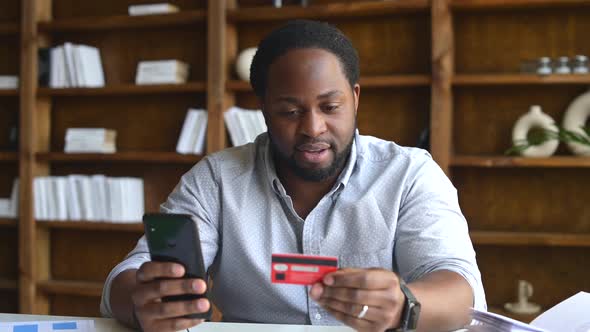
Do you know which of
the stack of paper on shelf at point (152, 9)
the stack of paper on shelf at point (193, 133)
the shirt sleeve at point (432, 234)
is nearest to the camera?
the shirt sleeve at point (432, 234)

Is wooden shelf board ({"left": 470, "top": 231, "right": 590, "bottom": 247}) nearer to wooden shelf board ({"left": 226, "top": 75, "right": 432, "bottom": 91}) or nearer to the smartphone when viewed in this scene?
wooden shelf board ({"left": 226, "top": 75, "right": 432, "bottom": 91})

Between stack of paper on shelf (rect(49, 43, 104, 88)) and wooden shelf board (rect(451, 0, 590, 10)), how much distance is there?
1.87 m

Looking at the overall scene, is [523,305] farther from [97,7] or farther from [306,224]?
[97,7]

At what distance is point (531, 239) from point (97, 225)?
2.11 metres

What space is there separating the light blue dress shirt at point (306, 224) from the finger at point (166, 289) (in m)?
0.27

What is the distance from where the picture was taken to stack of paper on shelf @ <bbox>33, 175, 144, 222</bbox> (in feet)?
10.8

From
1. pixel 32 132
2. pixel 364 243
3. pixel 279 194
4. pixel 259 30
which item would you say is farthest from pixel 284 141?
pixel 32 132

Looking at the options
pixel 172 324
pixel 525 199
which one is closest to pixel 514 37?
pixel 525 199

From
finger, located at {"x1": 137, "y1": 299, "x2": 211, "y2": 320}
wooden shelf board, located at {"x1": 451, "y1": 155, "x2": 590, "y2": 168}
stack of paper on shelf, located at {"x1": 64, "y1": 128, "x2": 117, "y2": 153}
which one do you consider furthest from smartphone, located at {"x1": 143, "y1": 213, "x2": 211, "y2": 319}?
stack of paper on shelf, located at {"x1": 64, "y1": 128, "x2": 117, "y2": 153}

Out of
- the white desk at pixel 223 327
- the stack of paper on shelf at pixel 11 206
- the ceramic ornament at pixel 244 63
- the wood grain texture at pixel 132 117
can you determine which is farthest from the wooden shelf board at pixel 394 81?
the white desk at pixel 223 327

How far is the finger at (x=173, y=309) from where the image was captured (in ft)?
3.39

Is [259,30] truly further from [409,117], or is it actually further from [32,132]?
[32,132]

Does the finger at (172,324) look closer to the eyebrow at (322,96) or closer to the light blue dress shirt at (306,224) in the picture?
the light blue dress shirt at (306,224)

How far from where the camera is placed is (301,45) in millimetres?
1438
